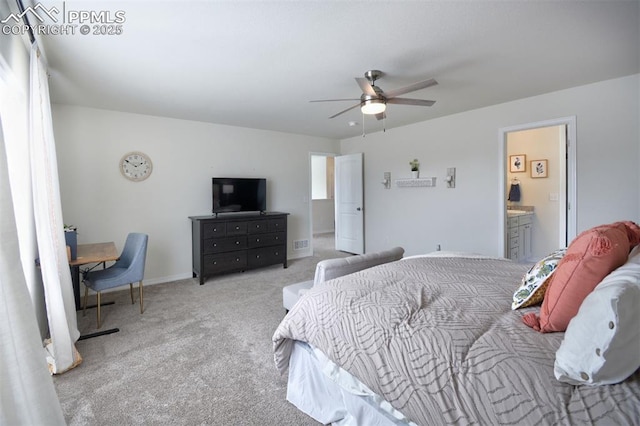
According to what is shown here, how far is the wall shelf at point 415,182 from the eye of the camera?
4.86 metres

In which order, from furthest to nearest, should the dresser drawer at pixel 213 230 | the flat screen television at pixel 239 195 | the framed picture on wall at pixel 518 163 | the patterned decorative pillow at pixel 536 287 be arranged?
the framed picture on wall at pixel 518 163 → the flat screen television at pixel 239 195 → the dresser drawer at pixel 213 230 → the patterned decorative pillow at pixel 536 287

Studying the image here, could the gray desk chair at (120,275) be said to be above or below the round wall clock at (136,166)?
below

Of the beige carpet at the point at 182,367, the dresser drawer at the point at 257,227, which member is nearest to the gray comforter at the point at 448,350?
the beige carpet at the point at 182,367

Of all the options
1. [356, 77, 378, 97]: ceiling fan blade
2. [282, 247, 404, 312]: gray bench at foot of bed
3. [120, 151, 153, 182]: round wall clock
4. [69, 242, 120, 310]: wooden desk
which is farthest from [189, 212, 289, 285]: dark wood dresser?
[356, 77, 378, 97]: ceiling fan blade

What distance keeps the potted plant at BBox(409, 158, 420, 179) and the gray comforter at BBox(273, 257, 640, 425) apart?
10.7ft

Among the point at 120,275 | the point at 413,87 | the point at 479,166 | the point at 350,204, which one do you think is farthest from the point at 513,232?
the point at 120,275

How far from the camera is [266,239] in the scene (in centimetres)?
493

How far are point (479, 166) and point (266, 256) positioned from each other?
3536mm

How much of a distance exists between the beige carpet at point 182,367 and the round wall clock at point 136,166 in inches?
65.4

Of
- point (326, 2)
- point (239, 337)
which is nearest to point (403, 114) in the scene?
point (326, 2)

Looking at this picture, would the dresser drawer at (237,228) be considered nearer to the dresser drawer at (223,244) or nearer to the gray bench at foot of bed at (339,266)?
the dresser drawer at (223,244)

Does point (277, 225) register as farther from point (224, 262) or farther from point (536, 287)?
point (536, 287)

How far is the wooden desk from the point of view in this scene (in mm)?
2773

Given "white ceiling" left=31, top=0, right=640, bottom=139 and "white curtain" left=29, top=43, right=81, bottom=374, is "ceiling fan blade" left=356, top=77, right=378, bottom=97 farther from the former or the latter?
"white curtain" left=29, top=43, right=81, bottom=374
